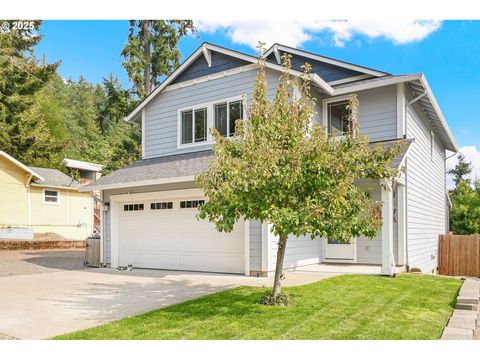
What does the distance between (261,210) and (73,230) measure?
1901 cm

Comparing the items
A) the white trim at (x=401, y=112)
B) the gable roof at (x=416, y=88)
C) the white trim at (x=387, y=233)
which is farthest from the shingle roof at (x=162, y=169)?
the white trim at (x=401, y=112)

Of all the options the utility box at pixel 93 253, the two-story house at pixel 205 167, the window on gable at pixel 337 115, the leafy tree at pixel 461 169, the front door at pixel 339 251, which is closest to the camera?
the two-story house at pixel 205 167

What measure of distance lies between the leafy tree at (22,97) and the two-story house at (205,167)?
48.9 ft

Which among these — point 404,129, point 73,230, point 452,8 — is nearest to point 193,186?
point 404,129

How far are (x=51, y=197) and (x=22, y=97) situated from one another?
806cm

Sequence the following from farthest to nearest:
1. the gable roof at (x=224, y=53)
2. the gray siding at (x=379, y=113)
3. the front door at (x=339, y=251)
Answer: the front door at (x=339, y=251) → the gray siding at (x=379, y=113) → the gable roof at (x=224, y=53)

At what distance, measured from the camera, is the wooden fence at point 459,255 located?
12.6m

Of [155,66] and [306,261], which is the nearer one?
Answer: [306,261]

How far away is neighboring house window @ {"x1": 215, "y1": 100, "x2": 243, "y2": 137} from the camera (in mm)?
10656

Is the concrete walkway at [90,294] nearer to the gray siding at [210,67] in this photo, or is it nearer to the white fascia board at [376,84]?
the white fascia board at [376,84]

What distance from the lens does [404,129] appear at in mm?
10031

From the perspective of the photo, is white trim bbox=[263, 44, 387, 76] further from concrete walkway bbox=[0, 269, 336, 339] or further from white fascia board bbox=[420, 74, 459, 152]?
concrete walkway bbox=[0, 269, 336, 339]

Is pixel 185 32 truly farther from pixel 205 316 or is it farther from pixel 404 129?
pixel 205 316

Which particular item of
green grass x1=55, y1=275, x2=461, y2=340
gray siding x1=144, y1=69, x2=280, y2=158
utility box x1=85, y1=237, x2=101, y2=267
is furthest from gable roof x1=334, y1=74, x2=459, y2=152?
utility box x1=85, y1=237, x2=101, y2=267
